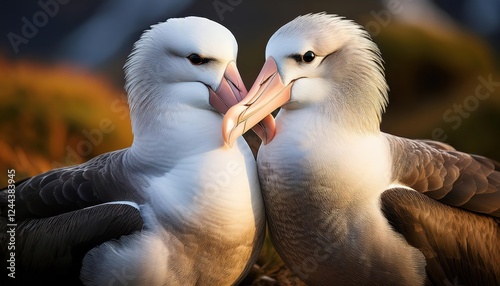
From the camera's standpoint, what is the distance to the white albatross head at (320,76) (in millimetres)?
3137

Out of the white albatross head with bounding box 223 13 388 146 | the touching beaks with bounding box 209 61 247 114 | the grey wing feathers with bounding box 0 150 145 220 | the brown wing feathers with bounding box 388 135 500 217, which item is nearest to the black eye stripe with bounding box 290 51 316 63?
the white albatross head with bounding box 223 13 388 146

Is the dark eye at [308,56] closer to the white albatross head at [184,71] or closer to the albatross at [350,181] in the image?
the albatross at [350,181]

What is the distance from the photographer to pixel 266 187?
10.8ft

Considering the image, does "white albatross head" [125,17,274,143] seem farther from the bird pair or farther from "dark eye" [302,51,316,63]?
"dark eye" [302,51,316,63]

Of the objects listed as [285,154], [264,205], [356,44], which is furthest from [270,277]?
[356,44]

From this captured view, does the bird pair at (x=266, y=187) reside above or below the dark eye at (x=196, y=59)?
below

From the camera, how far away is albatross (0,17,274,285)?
3.15m

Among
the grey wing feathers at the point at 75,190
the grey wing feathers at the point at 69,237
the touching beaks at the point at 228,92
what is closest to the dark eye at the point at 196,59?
the touching beaks at the point at 228,92

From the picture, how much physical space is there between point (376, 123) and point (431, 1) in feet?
3.50

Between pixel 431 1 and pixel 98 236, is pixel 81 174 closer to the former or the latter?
pixel 98 236

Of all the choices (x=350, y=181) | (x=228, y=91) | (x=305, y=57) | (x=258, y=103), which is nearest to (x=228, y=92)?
(x=228, y=91)

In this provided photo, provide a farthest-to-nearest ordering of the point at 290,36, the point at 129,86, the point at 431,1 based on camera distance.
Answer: the point at 431,1 < the point at 129,86 < the point at 290,36

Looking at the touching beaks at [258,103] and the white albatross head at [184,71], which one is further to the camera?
the white albatross head at [184,71]

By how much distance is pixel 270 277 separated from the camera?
418cm
